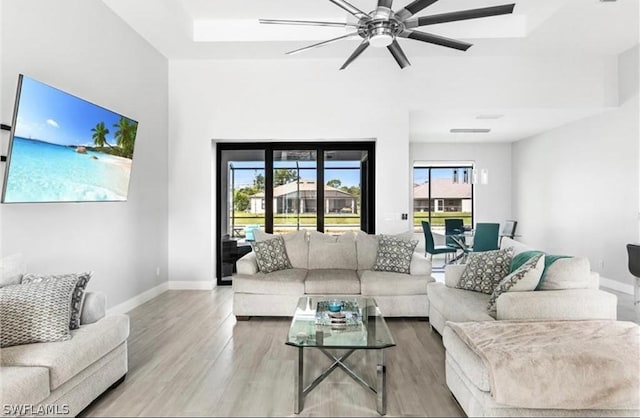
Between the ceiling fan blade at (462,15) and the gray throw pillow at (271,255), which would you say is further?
the gray throw pillow at (271,255)

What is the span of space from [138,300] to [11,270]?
8.31 feet

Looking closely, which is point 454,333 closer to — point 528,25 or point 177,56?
point 528,25

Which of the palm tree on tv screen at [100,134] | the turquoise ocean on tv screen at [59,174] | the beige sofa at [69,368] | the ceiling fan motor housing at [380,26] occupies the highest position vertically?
the ceiling fan motor housing at [380,26]

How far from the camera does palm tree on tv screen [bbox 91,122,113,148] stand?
137 inches

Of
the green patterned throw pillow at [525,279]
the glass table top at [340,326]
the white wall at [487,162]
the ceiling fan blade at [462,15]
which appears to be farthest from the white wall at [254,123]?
the white wall at [487,162]

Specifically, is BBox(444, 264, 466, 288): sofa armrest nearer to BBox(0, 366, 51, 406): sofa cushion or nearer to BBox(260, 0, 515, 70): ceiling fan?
BBox(260, 0, 515, 70): ceiling fan

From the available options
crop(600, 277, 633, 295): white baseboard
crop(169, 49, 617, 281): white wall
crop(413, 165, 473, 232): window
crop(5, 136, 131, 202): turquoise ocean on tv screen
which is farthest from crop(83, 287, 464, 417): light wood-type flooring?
crop(413, 165, 473, 232): window

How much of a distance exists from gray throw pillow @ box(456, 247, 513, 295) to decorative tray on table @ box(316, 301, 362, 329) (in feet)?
4.02

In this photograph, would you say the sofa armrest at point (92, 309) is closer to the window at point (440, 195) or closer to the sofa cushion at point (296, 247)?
the sofa cushion at point (296, 247)

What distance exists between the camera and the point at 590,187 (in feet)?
20.6

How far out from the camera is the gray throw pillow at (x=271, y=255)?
15.1 feet

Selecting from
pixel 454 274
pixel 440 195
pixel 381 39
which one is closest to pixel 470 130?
pixel 440 195

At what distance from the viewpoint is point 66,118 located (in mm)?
3057

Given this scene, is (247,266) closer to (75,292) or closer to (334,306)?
(334,306)
